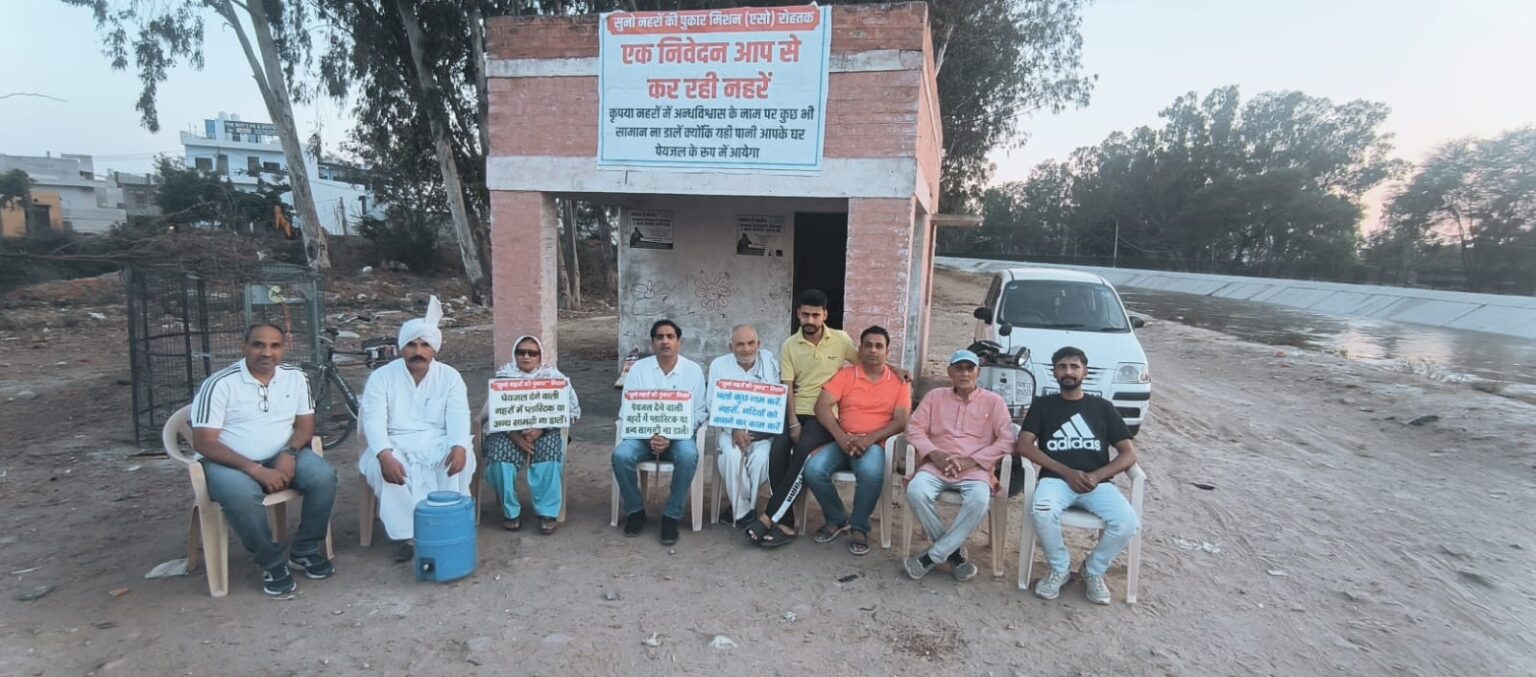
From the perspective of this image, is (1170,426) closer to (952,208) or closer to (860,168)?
(860,168)

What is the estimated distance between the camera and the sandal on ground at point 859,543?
4.36m

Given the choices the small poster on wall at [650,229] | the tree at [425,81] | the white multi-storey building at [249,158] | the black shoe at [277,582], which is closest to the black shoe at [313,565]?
the black shoe at [277,582]

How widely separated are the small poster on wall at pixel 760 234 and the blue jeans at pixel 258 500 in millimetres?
6052

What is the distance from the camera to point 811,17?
19.7ft

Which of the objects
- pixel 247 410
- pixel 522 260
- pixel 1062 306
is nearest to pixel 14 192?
pixel 522 260

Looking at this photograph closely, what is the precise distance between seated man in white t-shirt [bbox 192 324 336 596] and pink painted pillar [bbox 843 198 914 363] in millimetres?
4019

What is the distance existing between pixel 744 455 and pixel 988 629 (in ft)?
5.84

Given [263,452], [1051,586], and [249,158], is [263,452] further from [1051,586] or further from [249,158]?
[249,158]

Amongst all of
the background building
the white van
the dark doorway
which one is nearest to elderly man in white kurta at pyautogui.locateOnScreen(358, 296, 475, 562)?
the white van

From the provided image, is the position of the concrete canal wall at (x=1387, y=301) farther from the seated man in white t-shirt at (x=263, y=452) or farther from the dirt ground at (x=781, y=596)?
the seated man in white t-shirt at (x=263, y=452)

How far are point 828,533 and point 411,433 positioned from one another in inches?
102

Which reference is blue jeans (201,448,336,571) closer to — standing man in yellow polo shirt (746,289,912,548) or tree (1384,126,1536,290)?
standing man in yellow polo shirt (746,289,912,548)

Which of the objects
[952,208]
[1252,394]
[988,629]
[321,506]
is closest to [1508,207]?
[952,208]

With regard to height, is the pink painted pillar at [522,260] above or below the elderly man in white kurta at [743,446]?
above
